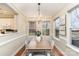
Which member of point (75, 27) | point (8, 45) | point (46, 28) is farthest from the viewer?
point (46, 28)

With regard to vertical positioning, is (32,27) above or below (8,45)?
above

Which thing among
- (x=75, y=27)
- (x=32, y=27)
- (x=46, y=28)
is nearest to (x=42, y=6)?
(x=75, y=27)

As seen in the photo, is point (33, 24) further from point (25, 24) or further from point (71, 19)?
point (71, 19)

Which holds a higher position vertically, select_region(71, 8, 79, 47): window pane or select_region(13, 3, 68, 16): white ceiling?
select_region(13, 3, 68, 16): white ceiling

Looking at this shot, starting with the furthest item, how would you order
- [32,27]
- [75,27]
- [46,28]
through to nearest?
1. [46,28]
2. [32,27]
3. [75,27]

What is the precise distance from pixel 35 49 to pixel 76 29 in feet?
4.43

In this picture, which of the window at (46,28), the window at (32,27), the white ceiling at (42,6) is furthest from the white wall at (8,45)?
the window at (46,28)

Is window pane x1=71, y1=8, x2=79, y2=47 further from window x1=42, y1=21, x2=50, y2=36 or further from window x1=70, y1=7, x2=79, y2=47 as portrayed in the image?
window x1=42, y1=21, x2=50, y2=36

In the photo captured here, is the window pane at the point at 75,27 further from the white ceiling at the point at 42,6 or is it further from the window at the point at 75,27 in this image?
the white ceiling at the point at 42,6

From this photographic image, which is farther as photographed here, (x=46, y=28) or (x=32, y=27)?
(x=46, y=28)

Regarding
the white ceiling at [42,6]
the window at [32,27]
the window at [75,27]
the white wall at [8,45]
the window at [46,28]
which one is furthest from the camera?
the window at [46,28]

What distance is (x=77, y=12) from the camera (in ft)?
11.0

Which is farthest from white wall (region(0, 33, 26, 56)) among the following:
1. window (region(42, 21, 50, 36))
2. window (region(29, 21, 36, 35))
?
window (region(42, 21, 50, 36))

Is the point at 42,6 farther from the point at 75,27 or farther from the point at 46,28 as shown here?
the point at 46,28
